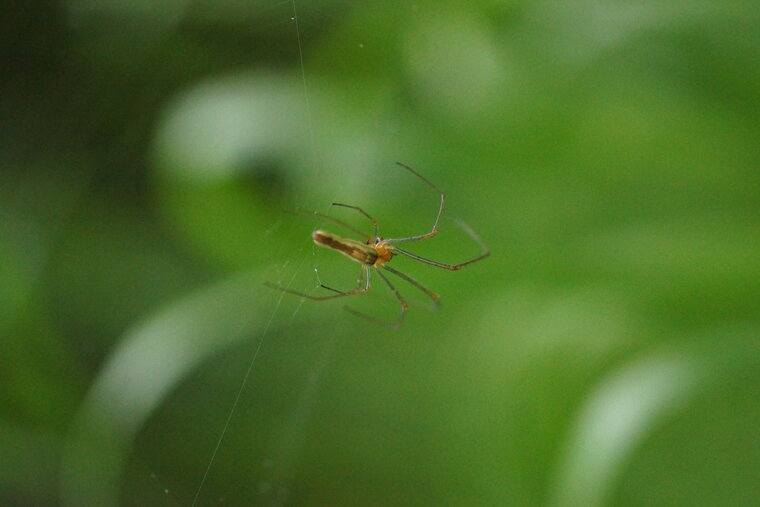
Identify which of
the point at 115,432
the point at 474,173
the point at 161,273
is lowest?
the point at 115,432

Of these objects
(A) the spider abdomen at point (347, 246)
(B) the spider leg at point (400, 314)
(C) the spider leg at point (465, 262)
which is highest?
(C) the spider leg at point (465, 262)

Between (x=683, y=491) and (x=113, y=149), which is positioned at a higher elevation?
(x=113, y=149)

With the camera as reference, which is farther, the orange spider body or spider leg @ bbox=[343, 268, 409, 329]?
spider leg @ bbox=[343, 268, 409, 329]

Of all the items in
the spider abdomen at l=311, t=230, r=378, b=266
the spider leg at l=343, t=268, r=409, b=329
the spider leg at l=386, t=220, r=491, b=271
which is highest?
the spider leg at l=386, t=220, r=491, b=271

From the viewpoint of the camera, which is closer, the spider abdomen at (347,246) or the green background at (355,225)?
the spider abdomen at (347,246)

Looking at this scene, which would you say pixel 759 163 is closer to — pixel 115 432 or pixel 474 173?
pixel 474 173

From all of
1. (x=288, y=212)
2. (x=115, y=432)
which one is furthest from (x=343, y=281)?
(x=115, y=432)

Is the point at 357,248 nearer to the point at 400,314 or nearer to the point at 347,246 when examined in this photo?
the point at 347,246

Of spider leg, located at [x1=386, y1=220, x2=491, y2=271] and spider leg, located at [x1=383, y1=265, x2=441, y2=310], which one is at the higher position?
spider leg, located at [x1=386, y1=220, x2=491, y2=271]
